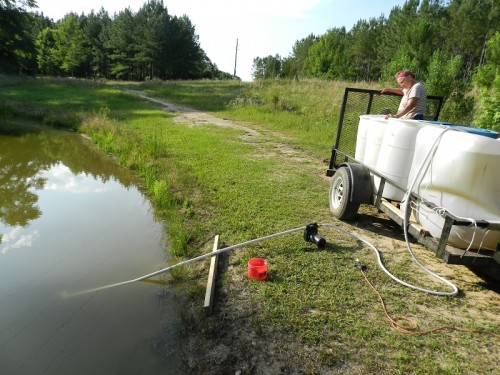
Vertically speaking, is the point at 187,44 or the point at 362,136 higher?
the point at 187,44

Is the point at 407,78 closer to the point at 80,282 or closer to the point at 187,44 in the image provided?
the point at 80,282

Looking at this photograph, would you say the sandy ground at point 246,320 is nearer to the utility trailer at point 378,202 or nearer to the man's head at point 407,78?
the utility trailer at point 378,202

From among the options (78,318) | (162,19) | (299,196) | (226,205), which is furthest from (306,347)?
(162,19)

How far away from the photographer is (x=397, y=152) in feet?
13.8

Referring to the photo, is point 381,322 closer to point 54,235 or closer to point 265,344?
point 265,344

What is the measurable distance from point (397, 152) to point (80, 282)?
428 cm

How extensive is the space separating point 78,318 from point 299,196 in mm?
4295

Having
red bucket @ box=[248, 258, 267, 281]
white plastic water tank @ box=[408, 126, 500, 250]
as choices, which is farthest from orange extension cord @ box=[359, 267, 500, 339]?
red bucket @ box=[248, 258, 267, 281]

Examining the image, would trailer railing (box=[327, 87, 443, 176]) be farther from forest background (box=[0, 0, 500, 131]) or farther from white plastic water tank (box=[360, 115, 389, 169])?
forest background (box=[0, 0, 500, 131])

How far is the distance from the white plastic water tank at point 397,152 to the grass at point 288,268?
36.4 inches

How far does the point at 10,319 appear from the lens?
11.1ft

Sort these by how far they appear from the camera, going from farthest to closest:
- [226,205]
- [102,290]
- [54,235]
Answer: [226,205] → [54,235] → [102,290]

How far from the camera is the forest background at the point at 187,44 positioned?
32938mm

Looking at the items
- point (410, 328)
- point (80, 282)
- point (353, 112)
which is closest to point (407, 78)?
point (353, 112)
